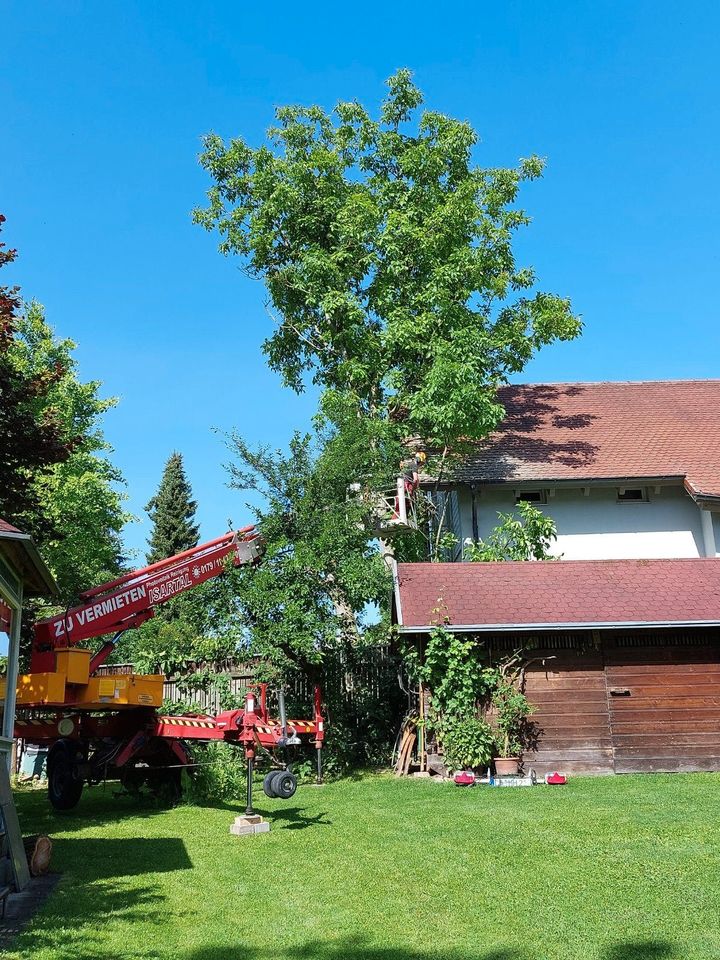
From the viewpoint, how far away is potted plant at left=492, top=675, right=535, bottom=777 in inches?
574

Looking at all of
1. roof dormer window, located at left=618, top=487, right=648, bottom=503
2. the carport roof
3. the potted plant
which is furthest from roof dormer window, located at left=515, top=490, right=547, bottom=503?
→ the carport roof

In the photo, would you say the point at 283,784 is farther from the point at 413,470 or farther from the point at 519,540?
the point at 413,470

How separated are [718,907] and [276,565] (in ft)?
37.1

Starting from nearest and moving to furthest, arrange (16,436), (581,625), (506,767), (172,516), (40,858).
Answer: (40,858), (16,436), (506,767), (581,625), (172,516)

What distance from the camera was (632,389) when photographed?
28188mm

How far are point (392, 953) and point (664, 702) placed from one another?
10.4 m

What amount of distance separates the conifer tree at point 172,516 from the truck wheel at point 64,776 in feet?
110

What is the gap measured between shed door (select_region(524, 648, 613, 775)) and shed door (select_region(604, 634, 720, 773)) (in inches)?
7.9

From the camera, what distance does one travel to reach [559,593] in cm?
1619

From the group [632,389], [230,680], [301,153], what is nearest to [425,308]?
[301,153]

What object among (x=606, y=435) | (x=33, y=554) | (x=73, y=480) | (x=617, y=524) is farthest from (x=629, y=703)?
(x=73, y=480)

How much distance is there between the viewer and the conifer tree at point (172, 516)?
4712cm

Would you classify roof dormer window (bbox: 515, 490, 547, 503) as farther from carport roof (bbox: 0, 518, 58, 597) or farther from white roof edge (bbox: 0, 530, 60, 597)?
white roof edge (bbox: 0, 530, 60, 597)

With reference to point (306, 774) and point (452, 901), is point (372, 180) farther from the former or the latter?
point (452, 901)
